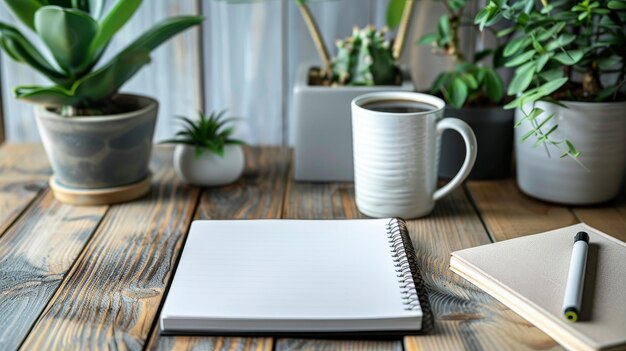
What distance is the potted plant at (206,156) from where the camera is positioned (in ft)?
3.67

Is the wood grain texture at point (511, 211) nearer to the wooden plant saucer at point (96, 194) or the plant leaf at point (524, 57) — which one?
the plant leaf at point (524, 57)

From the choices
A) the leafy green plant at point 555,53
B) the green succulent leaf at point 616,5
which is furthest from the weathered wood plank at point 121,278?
the green succulent leaf at point 616,5

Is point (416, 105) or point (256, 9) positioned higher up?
point (256, 9)

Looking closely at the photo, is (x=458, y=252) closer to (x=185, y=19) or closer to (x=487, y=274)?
(x=487, y=274)

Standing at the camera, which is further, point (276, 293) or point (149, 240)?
point (149, 240)

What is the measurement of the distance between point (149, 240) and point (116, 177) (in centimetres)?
14

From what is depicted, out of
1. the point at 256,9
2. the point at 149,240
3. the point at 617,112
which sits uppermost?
the point at 256,9

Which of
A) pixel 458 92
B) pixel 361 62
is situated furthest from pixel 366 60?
pixel 458 92

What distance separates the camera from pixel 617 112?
3.27 ft

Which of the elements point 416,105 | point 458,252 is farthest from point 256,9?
point 458,252

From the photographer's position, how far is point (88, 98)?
3.43 ft

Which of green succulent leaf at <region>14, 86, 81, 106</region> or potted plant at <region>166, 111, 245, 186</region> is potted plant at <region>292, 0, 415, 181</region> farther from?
green succulent leaf at <region>14, 86, 81, 106</region>

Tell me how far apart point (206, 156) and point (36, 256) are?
0.28 metres

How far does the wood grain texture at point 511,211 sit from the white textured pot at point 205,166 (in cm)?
34
